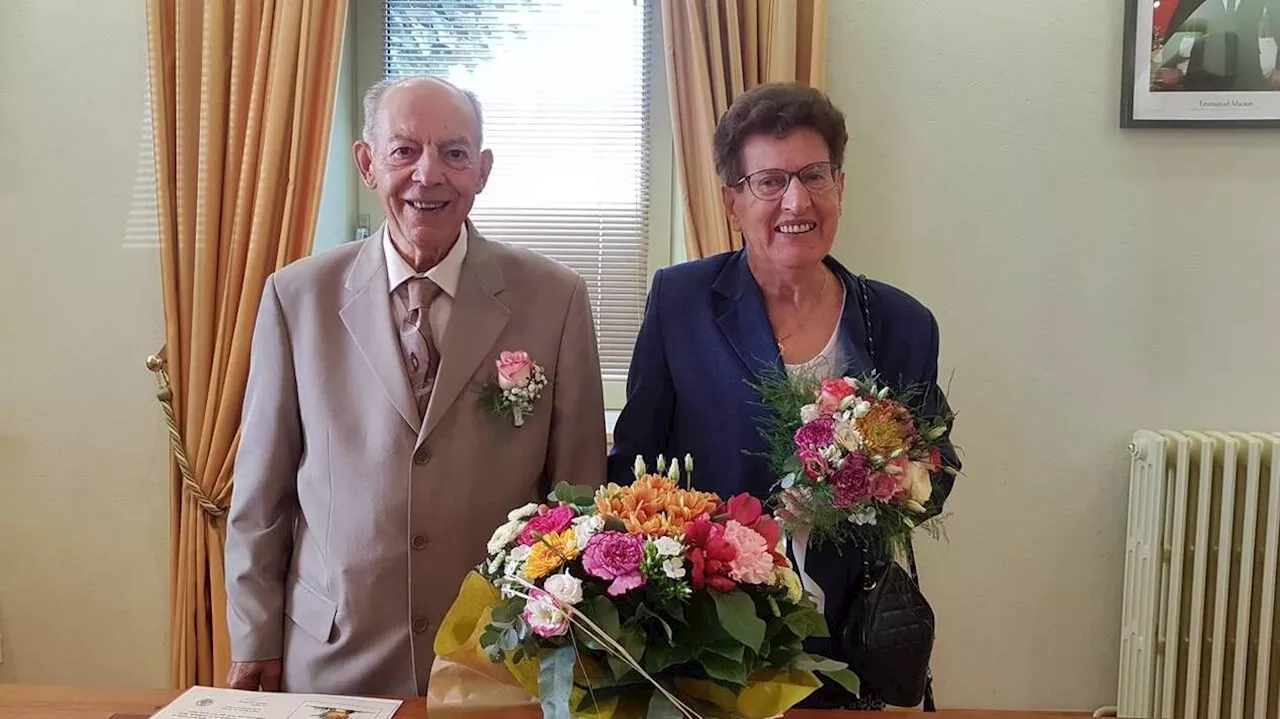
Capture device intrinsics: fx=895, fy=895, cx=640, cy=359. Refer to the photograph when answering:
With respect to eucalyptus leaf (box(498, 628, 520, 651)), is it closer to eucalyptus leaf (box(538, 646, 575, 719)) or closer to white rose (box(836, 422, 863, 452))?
eucalyptus leaf (box(538, 646, 575, 719))

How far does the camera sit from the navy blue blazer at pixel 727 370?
5.23 feet

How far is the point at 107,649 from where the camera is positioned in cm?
Answer: 275

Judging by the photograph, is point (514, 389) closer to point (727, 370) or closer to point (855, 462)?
point (727, 370)

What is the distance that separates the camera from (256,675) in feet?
5.30

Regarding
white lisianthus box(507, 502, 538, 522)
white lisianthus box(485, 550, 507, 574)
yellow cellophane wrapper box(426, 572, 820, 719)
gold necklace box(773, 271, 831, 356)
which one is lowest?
yellow cellophane wrapper box(426, 572, 820, 719)

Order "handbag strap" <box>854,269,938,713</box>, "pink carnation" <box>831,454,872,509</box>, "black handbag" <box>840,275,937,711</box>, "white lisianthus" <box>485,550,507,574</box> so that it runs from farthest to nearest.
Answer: "handbag strap" <box>854,269,938,713</box> → "black handbag" <box>840,275,937,711</box> → "pink carnation" <box>831,454,872,509</box> → "white lisianthus" <box>485,550,507,574</box>

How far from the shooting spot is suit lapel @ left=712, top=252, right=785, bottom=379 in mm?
1618

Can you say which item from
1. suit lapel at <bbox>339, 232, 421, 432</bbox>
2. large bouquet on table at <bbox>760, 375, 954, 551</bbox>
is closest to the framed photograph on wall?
large bouquet on table at <bbox>760, 375, 954, 551</bbox>

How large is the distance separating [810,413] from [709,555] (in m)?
0.41

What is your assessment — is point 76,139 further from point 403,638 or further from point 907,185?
point 907,185

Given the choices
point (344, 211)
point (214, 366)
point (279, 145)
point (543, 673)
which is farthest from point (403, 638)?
point (344, 211)

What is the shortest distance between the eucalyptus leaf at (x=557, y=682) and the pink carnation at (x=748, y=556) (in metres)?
0.20

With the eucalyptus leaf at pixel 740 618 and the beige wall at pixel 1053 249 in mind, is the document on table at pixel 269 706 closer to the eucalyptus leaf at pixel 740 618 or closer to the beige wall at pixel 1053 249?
the eucalyptus leaf at pixel 740 618

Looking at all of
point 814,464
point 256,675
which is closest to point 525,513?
point 814,464
